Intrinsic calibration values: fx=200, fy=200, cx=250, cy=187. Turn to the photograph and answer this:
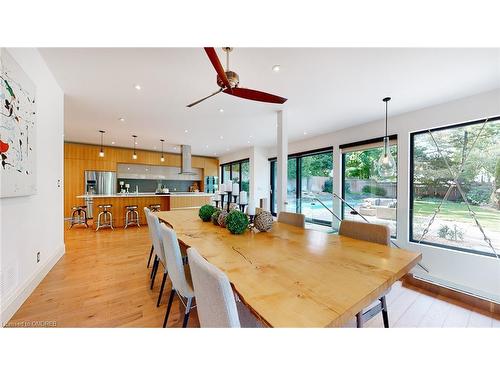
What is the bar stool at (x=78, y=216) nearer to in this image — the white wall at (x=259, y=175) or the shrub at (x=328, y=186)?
the white wall at (x=259, y=175)

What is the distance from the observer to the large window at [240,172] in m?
7.28

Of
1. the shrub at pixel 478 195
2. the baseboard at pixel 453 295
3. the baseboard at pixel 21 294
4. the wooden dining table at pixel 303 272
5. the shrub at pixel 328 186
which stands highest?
the shrub at pixel 328 186

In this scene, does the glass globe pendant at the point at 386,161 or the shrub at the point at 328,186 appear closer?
the glass globe pendant at the point at 386,161

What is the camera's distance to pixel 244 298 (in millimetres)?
758

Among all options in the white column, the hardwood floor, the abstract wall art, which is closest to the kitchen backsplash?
the hardwood floor

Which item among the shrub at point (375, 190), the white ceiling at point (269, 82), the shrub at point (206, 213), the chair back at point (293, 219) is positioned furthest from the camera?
the shrub at point (375, 190)

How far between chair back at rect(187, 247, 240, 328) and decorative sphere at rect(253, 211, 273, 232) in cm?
98

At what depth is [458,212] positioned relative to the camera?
2.95 metres

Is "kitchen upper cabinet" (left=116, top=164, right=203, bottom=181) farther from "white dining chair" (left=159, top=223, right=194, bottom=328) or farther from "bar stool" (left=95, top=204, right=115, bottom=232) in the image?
"white dining chair" (left=159, top=223, right=194, bottom=328)

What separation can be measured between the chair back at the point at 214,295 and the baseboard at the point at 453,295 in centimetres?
276

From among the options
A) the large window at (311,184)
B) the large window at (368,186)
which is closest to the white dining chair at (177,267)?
the large window at (311,184)

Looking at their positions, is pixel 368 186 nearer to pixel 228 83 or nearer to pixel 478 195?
pixel 478 195

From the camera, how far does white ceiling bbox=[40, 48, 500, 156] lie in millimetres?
1943
